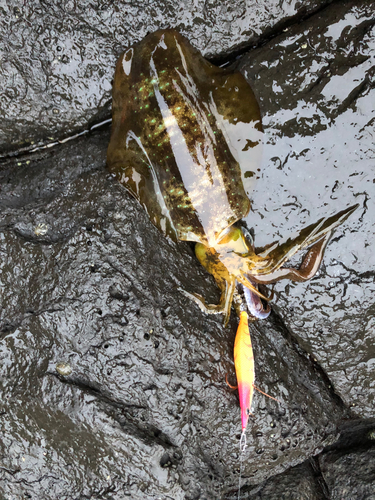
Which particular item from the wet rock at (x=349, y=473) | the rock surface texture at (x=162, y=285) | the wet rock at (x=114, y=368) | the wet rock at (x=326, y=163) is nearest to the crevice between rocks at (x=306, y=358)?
the rock surface texture at (x=162, y=285)

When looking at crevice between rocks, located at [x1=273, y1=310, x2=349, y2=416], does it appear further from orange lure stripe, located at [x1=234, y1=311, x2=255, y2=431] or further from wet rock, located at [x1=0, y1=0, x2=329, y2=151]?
wet rock, located at [x1=0, y1=0, x2=329, y2=151]

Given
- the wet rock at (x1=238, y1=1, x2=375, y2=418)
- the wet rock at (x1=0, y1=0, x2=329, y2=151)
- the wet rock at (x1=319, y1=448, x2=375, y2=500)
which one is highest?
the wet rock at (x1=0, y1=0, x2=329, y2=151)

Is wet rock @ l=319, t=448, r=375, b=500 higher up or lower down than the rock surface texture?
lower down

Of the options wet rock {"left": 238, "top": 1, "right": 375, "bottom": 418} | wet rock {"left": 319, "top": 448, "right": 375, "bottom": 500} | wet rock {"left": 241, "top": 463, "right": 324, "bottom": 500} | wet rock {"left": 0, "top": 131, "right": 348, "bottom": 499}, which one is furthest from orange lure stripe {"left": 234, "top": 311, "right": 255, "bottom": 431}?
wet rock {"left": 319, "top": 448, "right": 375, "bottom": 500}

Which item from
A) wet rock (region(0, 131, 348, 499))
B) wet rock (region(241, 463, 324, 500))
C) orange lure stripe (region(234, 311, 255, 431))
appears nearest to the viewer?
wet rock (region(0, 131, 348, 499))

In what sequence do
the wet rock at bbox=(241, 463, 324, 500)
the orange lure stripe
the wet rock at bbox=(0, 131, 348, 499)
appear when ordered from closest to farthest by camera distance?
1. the wet rock at bbox=(0, 131, 348, 499)
2. the orange lure stripe
3. the wet rock at bbox=(241, 463, 324, 500)

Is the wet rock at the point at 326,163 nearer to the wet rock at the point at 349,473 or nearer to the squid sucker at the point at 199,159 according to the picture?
the squid sucker at the point at 199,159

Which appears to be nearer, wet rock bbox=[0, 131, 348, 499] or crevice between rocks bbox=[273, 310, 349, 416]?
wet rock bbox=[0, 131, 348, 499]
